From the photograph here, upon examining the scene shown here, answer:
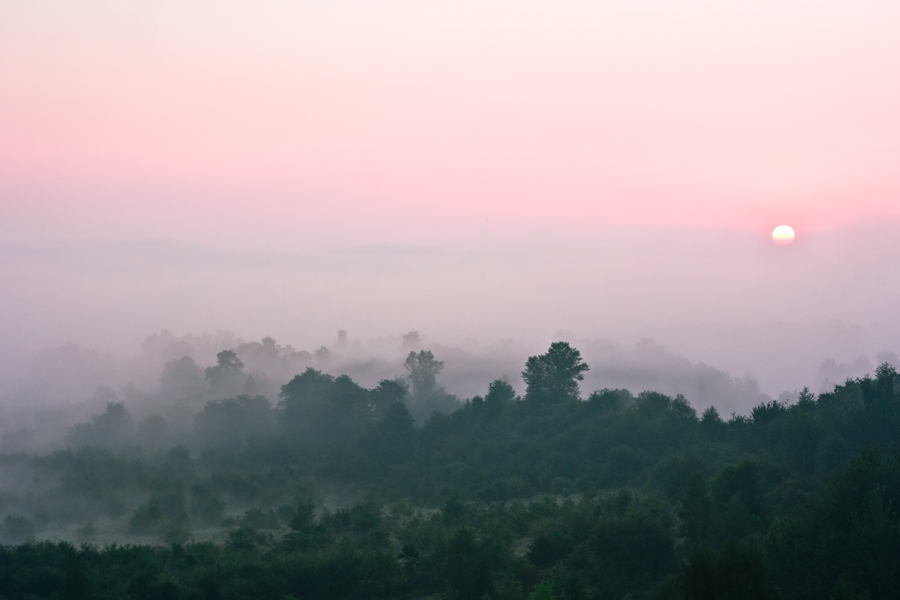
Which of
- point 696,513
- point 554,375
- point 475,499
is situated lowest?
point 475,499

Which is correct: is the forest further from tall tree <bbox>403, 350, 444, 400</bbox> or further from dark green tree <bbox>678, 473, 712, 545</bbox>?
tall tree <bbox>403, 350, 444, 400</bbox>

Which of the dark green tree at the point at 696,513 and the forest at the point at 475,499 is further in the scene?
the dark green tree at the point at 696,513

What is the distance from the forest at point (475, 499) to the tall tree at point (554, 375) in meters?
0.22

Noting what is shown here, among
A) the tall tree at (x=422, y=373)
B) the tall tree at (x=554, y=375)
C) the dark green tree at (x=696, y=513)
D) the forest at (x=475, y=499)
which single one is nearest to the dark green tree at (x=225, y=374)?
the forest at (x=475, y=499)

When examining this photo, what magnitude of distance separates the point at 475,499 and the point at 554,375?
27.7 meters

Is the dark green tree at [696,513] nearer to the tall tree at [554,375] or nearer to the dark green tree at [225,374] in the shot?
the tall tree at [554,375]

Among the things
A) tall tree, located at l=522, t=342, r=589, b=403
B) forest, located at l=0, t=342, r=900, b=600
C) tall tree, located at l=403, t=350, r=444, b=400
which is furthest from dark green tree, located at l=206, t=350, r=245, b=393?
tall tree, located at l=522, t=342, r=589, b=403

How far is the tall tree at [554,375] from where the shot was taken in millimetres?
81188

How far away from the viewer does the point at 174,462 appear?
7819cm

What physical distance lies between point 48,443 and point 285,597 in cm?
8653

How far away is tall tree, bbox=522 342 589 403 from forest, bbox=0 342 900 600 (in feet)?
0.73

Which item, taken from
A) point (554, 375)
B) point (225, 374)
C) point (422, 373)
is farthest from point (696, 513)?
point (225, 374)

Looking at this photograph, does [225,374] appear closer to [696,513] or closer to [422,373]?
[422,373]

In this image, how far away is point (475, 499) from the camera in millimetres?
57250
